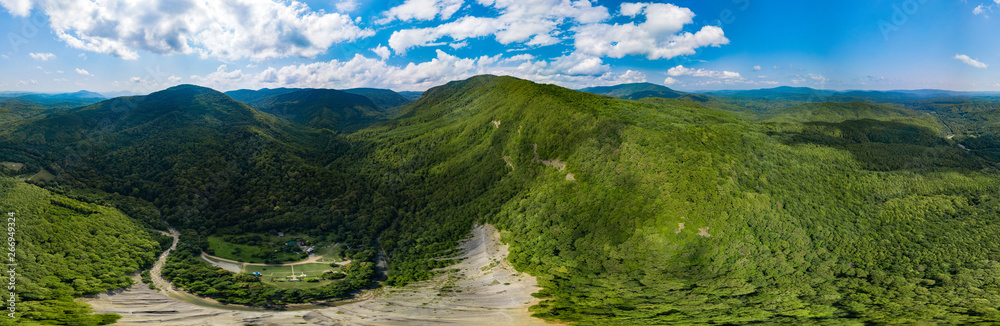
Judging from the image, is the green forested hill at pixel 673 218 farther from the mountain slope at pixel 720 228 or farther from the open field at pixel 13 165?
the open field at pixel 13 165

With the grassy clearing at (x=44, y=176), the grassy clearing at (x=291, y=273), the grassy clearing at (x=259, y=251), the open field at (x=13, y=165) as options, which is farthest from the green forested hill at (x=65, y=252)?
the open field at (x=13, y=165)

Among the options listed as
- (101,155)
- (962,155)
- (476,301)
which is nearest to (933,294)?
(476,301)

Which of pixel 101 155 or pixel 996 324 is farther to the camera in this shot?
pixel 101 155

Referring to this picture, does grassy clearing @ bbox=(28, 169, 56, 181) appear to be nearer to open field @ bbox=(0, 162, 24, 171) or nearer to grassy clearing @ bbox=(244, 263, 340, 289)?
open field @ bbox=(0, 162, 24, 171)

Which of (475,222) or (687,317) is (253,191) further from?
(687,317)

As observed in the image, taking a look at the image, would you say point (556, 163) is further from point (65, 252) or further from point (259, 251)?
point (65, 252)
